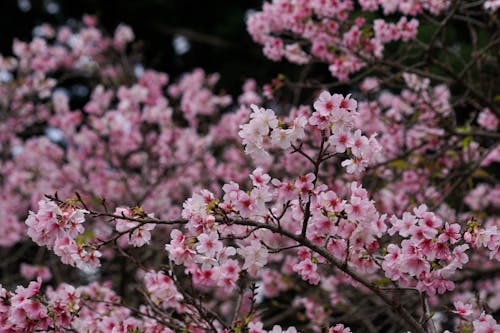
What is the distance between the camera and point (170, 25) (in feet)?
30.0

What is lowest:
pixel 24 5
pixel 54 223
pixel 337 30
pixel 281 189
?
pixel 54 223

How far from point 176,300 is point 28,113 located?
14.8 ft

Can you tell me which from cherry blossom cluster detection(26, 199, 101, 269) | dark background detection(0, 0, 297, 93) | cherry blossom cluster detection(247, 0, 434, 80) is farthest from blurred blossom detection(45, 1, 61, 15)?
cherry blossom cluster detection(26, 199, 101, 269)

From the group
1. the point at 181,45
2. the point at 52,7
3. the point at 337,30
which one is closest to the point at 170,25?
the point at 181,45

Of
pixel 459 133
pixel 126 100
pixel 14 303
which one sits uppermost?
pixel 126 100

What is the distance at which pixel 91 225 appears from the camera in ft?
17.2

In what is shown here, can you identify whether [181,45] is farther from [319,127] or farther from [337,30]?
[319,127]

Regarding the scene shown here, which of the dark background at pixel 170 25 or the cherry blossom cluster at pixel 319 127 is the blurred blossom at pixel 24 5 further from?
the cherry blossom cluster at pixel 319 127

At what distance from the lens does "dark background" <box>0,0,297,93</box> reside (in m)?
8.65

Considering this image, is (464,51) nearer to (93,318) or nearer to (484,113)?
(484,113)

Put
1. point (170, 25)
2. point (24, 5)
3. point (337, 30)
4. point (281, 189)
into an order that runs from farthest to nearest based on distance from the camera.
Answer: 1. point (24, 5)
2. point (170, 25)
3. point (337, 30)
4. point (281, 189)

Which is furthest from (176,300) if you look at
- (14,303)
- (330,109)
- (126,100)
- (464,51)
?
(464,51)

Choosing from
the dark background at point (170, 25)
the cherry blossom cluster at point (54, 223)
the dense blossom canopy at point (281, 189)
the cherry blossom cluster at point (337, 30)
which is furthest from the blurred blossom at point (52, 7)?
the cherry blossom cluster at point (54, 223)

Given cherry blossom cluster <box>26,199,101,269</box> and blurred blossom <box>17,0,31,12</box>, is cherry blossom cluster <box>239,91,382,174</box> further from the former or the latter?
blurred blossom <box>17,0,31,12</box>
